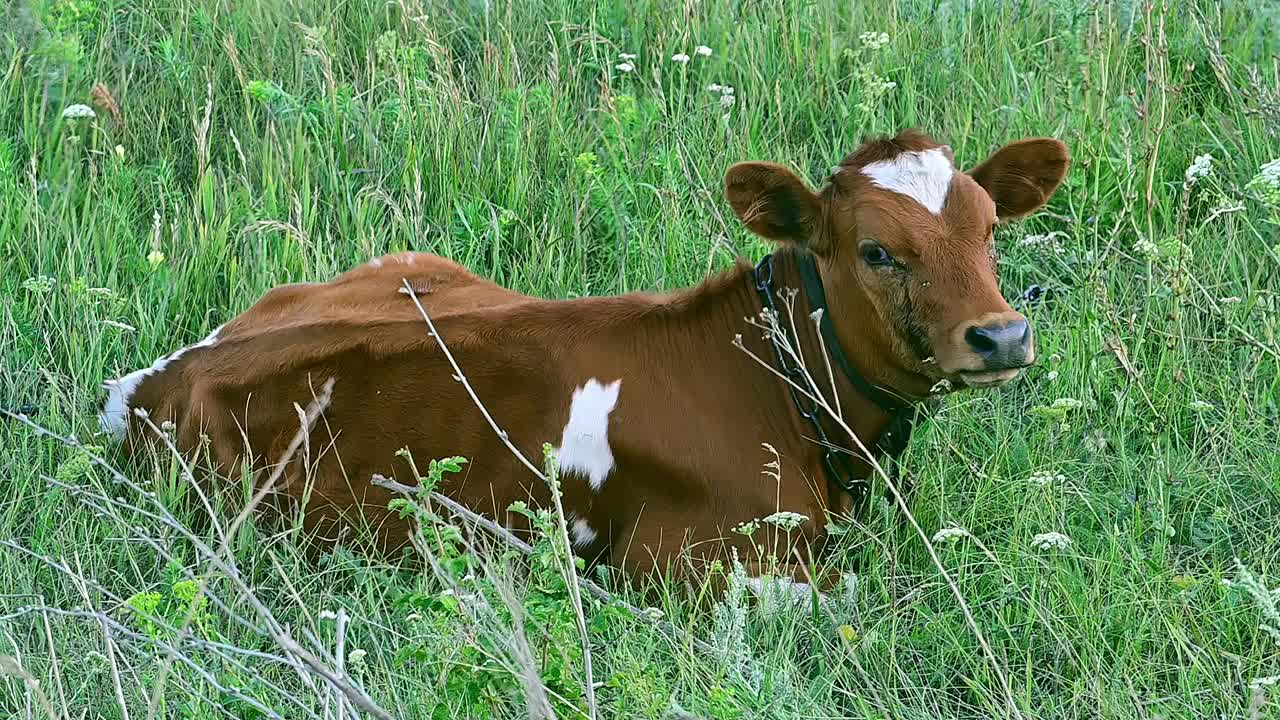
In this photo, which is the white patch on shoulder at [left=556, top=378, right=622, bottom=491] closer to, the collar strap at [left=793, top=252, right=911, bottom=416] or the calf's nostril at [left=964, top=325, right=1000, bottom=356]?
the collar strap at [left=793, top=252, right=911, bottom=416]

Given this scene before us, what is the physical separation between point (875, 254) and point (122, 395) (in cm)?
245

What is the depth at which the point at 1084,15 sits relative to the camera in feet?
19.3

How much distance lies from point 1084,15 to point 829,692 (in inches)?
129

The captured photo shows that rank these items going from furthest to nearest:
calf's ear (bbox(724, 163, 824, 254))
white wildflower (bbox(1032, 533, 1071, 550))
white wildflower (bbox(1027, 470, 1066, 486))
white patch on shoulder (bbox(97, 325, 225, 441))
Answer: white patch on shoulder (bbox(97, 325, 225, 441)) < calf's ear (bbox(724, 163, 824, 254)) < white wildflower (bbox(1027, 470, 1066, 486)) < white wildflower (bbox(1032, 533, 1071, 550))

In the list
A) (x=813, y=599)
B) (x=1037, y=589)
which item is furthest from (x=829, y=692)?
(x=1037, y=589)

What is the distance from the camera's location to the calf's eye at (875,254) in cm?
425

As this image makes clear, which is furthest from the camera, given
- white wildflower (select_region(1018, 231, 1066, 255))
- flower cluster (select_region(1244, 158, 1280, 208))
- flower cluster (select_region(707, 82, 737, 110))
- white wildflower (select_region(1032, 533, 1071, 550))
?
flower cluster (select_region(707, 82, 737, 110))

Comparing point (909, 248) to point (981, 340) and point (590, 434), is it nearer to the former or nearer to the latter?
point (981, 340)

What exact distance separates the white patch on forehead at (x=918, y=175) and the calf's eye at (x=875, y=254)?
16 cm

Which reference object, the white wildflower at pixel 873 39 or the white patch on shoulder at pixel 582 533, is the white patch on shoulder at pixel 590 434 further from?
the white wildflower at pixel 873 39

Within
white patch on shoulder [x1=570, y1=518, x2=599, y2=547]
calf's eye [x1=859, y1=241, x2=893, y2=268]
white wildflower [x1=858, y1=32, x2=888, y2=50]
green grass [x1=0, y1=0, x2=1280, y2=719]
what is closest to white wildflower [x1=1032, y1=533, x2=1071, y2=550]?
green grass [x1=0, y1=0, x2=1280, y2=719]

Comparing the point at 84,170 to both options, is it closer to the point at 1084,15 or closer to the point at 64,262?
the point at 64,262

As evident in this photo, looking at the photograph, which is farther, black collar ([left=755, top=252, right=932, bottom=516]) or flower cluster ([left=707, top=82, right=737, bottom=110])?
flower cluster ([left=707, top=82, right=737, bottom=110])

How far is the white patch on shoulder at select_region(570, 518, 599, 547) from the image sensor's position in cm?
462
